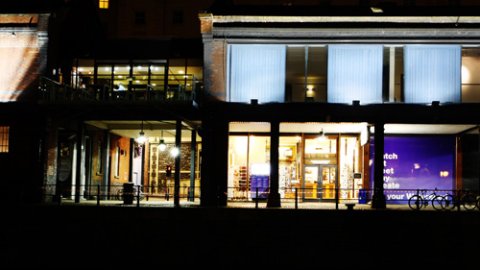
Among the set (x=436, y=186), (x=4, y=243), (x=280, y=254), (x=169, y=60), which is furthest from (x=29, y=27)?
(x=436, y=186)

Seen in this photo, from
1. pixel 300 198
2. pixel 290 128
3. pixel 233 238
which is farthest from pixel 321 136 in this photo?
pixel 233 238

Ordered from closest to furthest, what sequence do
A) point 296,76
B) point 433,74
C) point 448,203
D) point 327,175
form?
point 448,203 → point 433,74 → point 296,76 → point 327,175

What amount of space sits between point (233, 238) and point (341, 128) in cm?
1188

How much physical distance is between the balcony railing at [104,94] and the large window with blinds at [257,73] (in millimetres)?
2044

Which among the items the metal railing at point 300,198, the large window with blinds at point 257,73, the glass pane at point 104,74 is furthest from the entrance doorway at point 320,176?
the glass pane at point 104,74

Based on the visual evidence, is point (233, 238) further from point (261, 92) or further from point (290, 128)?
point (290, 128)

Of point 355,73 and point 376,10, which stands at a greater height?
point 376,10

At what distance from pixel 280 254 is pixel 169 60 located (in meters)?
15.8

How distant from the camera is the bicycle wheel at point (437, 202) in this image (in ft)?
96.5

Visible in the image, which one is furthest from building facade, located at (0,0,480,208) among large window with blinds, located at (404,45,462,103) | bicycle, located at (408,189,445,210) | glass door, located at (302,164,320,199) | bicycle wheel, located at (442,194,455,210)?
bicycle wheel, located at (442,194,455,210)

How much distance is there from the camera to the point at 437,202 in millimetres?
31578

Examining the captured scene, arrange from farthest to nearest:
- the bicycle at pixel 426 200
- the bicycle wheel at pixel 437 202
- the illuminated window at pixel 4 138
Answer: the illuminated window at pixel 4 138
the bicycle wheel at pixel 437 202
the bicycle at pixel 426 200

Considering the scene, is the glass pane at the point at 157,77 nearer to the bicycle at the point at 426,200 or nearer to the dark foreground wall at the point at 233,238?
the dark foreground wall at the point at 233,238

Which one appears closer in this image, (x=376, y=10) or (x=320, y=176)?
(x=376, y=10)
